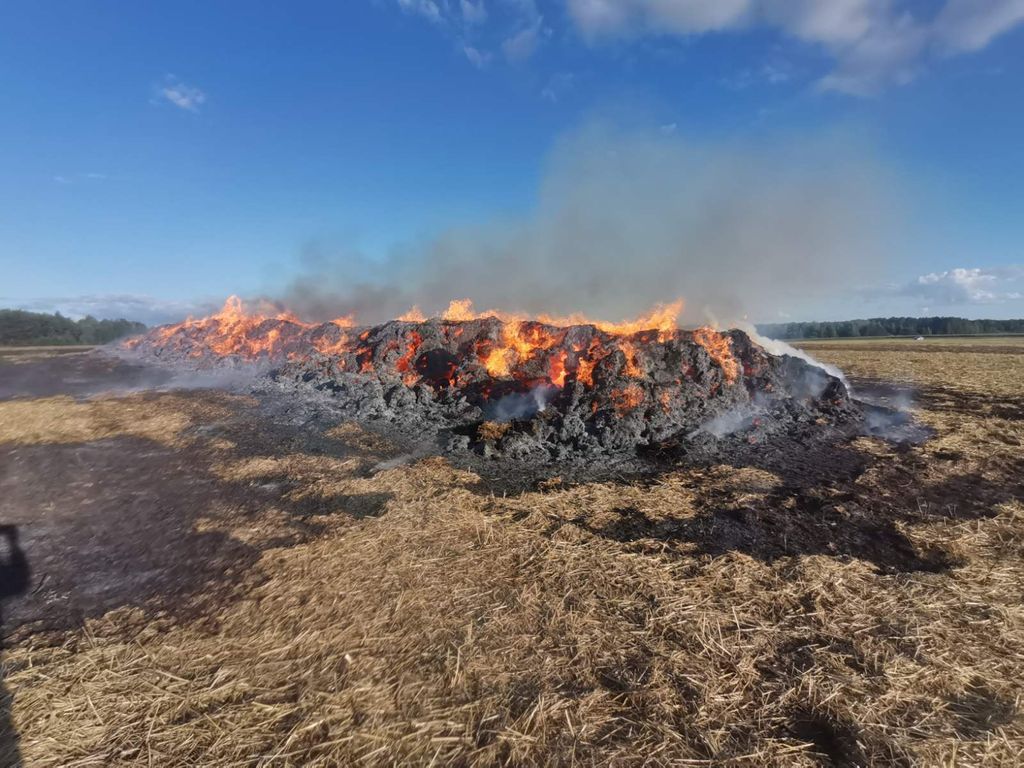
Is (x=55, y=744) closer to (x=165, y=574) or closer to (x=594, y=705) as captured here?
(x=165, y=574)

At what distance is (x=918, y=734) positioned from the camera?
3180 mm

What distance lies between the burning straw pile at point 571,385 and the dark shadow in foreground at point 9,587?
6.94 metres

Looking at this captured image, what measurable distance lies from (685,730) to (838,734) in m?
1.06

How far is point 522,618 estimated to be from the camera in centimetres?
454

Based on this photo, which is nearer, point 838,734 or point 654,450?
point 838,734

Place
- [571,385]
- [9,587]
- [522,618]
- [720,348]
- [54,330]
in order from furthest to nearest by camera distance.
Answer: [54,330]
[720,348]
[571,385]
[9,587]
[522,618]

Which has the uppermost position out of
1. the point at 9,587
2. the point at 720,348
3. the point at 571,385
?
the point at 720,348

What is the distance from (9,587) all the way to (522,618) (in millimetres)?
6204

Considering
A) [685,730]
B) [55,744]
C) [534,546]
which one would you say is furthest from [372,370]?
[685,730]

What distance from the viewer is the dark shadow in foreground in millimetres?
3242

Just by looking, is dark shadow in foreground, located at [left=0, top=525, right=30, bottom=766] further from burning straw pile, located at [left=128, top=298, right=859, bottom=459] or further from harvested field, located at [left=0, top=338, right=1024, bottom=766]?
burning straw pile, located at [left=128, top=298, right=859, bottom=459]

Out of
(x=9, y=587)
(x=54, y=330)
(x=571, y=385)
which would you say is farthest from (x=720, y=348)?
(x=54, y=330)

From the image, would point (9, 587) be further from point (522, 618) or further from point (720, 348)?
point (720, 348)

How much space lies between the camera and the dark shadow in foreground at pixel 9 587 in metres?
3.24
